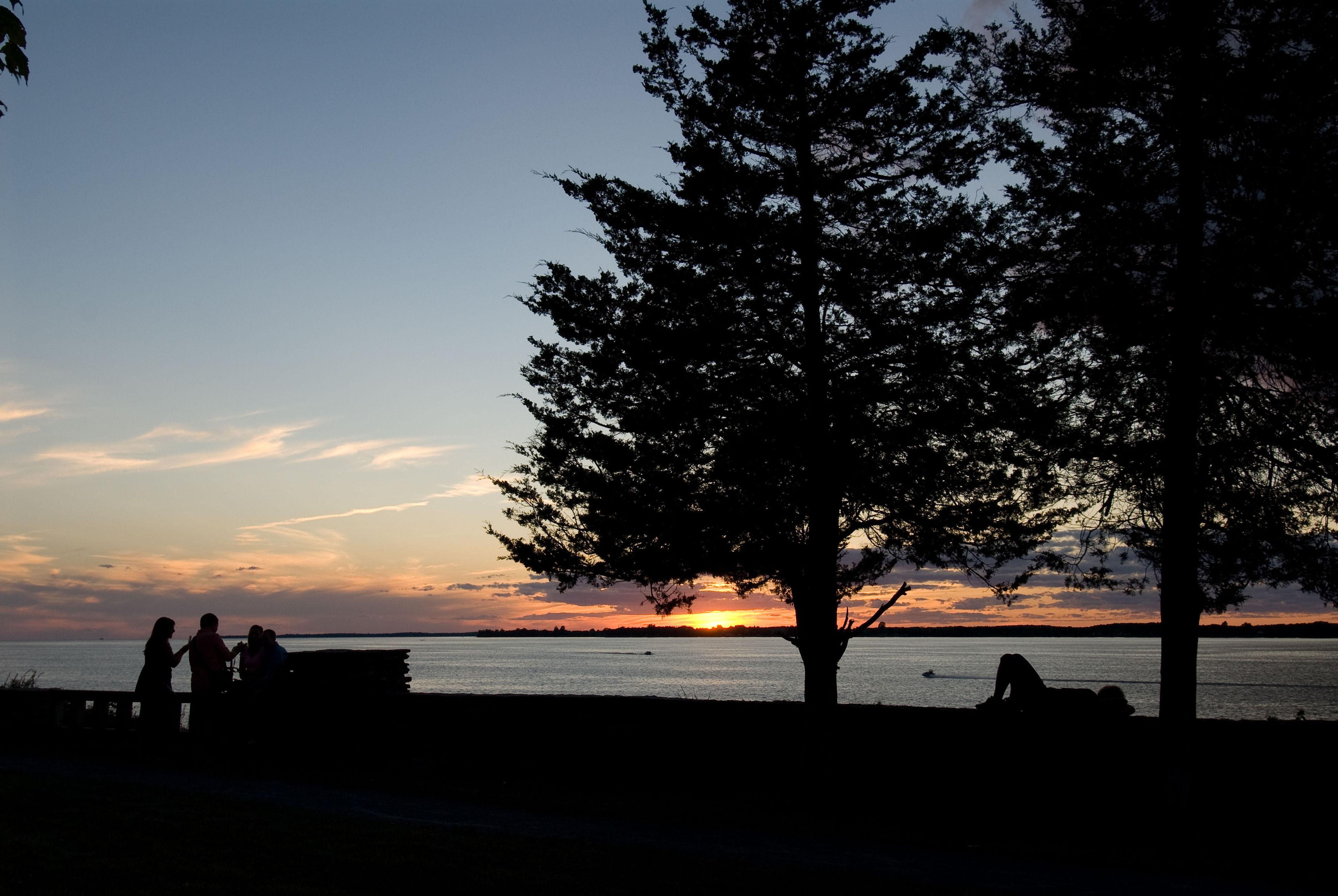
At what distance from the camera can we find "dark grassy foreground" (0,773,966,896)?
275 inches

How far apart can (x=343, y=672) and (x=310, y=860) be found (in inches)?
286

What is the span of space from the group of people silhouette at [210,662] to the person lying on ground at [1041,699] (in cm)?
952

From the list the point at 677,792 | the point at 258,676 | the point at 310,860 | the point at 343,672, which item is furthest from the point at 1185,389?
the point at 258,676

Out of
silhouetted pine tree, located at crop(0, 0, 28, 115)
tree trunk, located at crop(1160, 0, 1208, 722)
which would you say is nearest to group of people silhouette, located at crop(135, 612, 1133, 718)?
tree trunk, located at crop(1160, 0, 1208, 722)

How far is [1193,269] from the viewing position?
11438 millimetres

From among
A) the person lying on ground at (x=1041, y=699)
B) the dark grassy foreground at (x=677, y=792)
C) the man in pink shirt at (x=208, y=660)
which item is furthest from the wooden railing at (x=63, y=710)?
the person lying on ground at (x=1041, y=699)

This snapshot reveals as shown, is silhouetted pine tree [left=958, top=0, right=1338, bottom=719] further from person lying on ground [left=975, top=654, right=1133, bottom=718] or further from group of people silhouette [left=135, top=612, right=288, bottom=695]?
group of people silhouette [left=135, top=612, right=288, bottom=695]

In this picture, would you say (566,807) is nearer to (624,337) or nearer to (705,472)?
(705,472)

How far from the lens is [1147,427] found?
40.5 feet

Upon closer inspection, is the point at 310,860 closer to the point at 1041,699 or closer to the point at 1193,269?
the point at 1041,699

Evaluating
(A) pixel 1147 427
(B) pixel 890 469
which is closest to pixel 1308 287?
(A) pixel 1147 427

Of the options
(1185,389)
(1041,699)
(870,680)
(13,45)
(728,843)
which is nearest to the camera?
(13,45)

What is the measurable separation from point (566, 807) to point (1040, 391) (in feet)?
25.2

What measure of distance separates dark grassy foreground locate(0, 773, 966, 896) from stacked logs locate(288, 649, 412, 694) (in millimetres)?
4704
